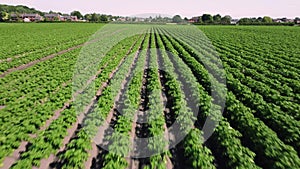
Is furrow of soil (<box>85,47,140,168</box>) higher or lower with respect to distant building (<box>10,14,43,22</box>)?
lower

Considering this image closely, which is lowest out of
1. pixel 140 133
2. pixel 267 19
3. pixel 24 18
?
pixel 140 133

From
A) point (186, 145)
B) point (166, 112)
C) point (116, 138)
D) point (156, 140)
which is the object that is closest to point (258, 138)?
point (186, 145)

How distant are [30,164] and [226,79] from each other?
892cm

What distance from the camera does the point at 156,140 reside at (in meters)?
5.11

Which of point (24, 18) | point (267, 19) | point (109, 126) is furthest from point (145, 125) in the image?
point (267, 19)

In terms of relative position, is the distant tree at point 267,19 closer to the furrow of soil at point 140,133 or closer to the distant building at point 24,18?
the furrow of soil at point 140,133

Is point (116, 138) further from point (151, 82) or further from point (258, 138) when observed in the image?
point (151, 82)

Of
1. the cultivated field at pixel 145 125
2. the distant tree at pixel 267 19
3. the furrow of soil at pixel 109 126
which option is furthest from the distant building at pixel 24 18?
the distant tree at pixel 267 19

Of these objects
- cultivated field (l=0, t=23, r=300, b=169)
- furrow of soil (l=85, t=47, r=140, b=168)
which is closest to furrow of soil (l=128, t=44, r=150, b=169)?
cultivated field (l=0, t=23, r=300, b=169)

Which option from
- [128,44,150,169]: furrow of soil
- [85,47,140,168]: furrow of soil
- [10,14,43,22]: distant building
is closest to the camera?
[128,44,150,169]: furrow of soil

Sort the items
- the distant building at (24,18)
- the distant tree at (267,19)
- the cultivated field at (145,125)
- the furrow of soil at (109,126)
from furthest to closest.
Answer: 1. the distant tree at (267,19)
2. the distant building at (24,18)
3. the furrow of soil at (109,126)
4. the cultivated field at (145,125)

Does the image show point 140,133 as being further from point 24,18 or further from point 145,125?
point 24,18

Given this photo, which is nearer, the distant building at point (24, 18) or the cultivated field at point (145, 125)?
the cultivated field at point (145, 125)

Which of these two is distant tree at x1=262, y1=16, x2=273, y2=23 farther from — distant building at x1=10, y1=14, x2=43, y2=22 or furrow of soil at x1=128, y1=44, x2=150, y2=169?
distant building at x1=10, y1=14, x2=43, y2=22
